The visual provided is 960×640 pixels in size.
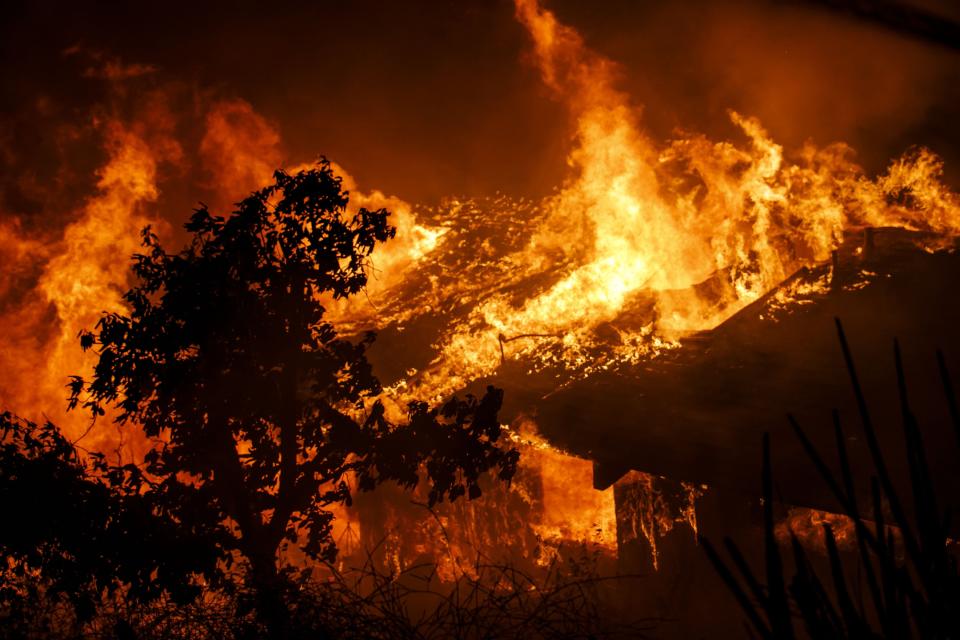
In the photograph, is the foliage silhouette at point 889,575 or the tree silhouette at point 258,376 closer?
the foliage silhouette at point 889,575

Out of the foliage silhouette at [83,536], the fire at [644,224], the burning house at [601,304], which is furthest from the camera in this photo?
the fire at [644,224]

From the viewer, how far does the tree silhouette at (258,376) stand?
6297mm

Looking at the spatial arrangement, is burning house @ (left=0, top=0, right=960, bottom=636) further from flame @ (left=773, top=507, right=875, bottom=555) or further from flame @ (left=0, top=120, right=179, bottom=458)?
flame @ (left=773, top=507, right=875, bottom=555)

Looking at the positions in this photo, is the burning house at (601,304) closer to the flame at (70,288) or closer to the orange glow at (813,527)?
the flame at (70,288)

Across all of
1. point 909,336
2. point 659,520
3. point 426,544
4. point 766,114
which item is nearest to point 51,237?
point 426,544

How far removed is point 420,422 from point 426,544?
1334 cm

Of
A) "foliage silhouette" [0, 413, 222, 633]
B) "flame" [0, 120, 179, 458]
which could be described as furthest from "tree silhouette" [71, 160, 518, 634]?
"flame" [0, 120, 179, 458]

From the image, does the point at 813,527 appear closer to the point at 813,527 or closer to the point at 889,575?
the point at 813,527

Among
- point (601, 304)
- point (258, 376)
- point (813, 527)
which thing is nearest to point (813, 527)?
point (813, 527)

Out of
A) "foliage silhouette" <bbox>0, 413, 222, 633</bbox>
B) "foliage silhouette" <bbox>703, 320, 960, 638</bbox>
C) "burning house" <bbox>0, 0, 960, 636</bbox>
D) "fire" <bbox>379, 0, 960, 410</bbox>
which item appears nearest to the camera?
"foliage silhouette" <bbox>703, 320, 960, 638</bbox>

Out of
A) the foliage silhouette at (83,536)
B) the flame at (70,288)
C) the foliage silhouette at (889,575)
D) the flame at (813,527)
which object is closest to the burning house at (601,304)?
the flame at (70,288)

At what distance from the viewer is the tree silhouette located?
6.30 m

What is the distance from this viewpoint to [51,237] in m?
22.9

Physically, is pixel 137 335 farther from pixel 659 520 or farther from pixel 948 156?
pixel 948 156
